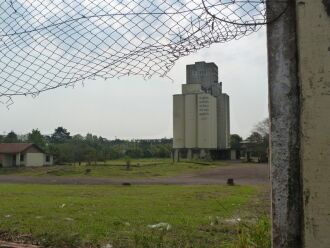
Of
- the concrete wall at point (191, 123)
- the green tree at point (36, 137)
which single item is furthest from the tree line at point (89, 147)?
the concrete wall at point (191, 123)

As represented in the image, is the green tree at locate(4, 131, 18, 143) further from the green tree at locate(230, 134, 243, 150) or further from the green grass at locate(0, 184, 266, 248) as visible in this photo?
the green grass at locate(0, 184, 266, 248)

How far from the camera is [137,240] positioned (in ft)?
19.1

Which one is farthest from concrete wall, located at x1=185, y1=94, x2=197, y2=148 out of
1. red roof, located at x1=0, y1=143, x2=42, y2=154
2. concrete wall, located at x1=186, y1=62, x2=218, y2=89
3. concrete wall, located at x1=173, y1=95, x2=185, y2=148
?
concrete wall, located at x1=186, y1=62, x2=218, y2=89

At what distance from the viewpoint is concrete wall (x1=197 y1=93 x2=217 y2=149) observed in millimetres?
55375

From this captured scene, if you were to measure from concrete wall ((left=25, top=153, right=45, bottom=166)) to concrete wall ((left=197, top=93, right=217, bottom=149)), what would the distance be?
20.5 m

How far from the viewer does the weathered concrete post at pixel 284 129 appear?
239cm

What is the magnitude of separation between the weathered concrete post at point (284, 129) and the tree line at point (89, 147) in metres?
49.0

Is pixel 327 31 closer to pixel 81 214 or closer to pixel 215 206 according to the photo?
pixel 81 214

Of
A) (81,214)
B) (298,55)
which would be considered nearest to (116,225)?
(81,214)

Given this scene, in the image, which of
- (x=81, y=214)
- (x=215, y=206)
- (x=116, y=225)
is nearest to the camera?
(x=116, y=225)

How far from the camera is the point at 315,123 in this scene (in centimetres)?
228

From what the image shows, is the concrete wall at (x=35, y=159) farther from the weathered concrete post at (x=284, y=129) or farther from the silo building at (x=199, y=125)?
the weathered concrete post at (x=284, y=129)

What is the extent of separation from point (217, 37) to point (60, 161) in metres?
61.1

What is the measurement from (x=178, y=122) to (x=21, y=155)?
19987mm
